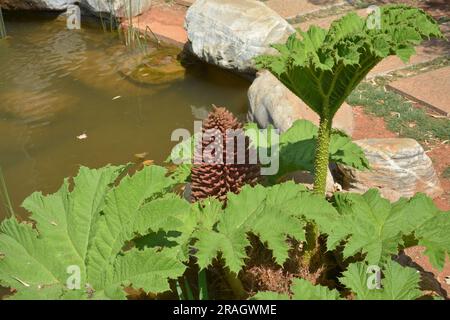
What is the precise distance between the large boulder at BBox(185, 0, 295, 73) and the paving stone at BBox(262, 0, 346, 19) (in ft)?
3.01

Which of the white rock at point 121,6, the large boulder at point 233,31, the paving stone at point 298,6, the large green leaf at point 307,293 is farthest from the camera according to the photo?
the white rock at point 121,6

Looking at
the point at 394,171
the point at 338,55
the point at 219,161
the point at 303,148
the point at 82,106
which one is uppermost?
the point at 338,55

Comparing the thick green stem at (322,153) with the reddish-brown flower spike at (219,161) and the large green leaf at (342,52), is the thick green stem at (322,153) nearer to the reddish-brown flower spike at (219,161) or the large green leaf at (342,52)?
the large green leaf at (342,52)

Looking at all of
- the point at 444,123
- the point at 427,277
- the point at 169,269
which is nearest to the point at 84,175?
the point at 169,269

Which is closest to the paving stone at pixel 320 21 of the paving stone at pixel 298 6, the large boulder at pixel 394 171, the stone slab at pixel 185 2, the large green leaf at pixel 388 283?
the paving stone at pixel 298 6

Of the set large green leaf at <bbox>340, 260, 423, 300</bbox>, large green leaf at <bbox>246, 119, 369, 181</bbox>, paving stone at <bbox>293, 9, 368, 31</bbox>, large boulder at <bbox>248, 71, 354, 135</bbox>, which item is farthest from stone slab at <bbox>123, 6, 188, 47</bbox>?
large green leaf at <bbox>340, 260, 423, 300</bbox>

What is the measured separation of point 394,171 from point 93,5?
4883 mm

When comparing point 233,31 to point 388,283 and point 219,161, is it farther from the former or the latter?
point 388,283

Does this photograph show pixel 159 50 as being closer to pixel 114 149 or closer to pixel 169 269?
pixel 114 149

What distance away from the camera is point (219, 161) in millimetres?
3000

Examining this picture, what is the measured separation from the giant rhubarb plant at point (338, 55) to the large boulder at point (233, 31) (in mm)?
2969

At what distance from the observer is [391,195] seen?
3.91 m

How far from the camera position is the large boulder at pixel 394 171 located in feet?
13.1

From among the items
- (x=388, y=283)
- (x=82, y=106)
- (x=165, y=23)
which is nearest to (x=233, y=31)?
(x=82, y=106)
